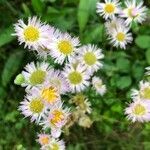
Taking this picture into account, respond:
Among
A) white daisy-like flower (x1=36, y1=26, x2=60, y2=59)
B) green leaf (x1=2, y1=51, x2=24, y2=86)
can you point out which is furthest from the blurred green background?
white daisy-like flower (x1=36, y1=26, x2=60, y2=59)

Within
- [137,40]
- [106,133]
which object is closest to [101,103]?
[106,133]

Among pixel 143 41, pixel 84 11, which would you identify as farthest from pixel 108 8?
pixel 143 41

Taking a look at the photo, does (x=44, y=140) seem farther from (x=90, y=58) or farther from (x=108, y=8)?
(x=108, y=8)

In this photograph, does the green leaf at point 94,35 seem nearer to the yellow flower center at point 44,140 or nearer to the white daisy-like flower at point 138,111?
the white daisy-like flower at point 138,111

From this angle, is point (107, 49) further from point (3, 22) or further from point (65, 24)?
point (3, 22)

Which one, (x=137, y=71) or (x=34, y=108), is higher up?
(x=137, y=71)

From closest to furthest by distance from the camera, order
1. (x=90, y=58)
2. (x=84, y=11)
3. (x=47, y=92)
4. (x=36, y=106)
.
A: (x=47, y=92) < (x=36, y=106) < (x=90, y=58) < (x=84, y=11)

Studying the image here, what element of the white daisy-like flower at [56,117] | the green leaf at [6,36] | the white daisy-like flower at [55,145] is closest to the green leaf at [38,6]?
the green leaf at [6,36]
